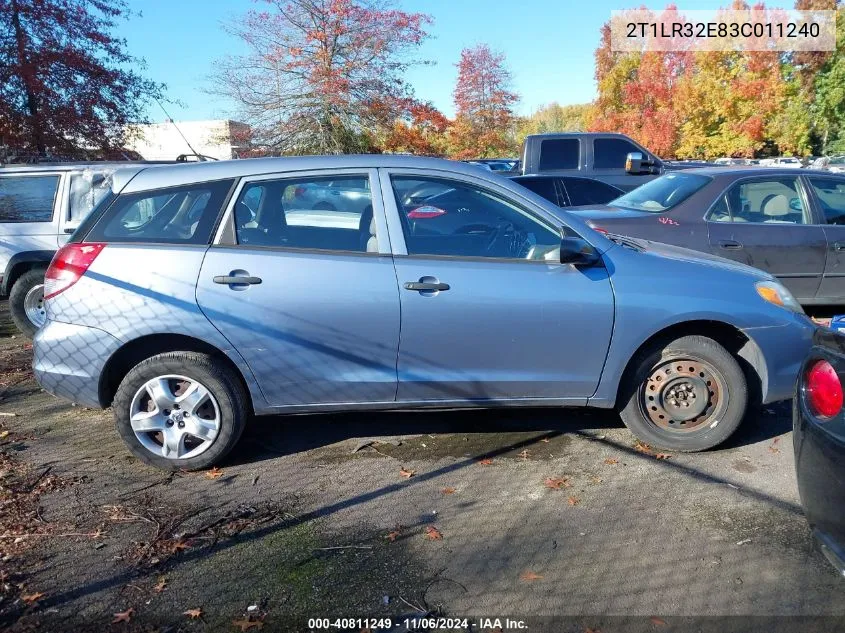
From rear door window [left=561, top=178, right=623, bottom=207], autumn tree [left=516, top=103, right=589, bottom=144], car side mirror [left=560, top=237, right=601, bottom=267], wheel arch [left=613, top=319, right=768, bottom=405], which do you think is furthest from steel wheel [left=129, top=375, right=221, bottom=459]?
autumn tree [left=516, top=103, right=589, bottom=144]

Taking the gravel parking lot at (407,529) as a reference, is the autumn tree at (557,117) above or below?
above

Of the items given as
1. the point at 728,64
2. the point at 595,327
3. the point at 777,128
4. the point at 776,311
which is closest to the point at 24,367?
the point at 595,327

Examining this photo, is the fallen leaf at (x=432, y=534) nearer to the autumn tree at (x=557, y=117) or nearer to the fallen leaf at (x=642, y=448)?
the fallen leaf at (x=642, y=448)

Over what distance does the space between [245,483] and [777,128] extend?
35365 mm

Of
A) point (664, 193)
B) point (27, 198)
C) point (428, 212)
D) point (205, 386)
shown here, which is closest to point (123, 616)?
point (205, 386)

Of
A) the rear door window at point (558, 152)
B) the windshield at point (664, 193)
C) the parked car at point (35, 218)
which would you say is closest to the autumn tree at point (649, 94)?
the rear door window at point (558, 152)

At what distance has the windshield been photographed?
6938 millimetres

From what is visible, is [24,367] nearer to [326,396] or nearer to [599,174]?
[326,396]

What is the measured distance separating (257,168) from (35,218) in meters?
4.88

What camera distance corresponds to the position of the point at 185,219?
417cm

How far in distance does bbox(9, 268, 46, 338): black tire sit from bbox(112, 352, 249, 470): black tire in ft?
14.2

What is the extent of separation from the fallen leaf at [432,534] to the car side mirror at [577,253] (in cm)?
166

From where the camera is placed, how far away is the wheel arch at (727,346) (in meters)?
4.27

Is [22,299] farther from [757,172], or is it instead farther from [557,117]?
[557,117]
